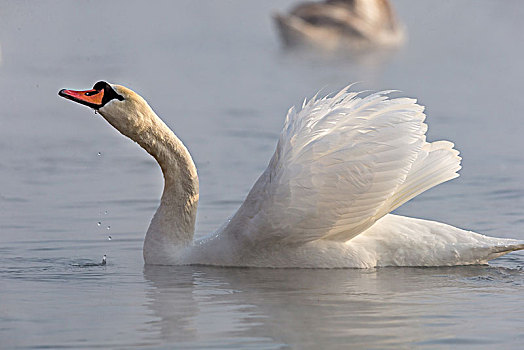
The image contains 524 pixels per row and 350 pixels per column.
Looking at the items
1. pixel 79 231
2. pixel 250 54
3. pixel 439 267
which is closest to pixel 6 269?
pixel 79 231

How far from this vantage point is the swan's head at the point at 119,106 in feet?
27.7

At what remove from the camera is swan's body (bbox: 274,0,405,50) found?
26.5m

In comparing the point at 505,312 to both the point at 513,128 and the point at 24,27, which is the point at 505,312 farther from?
the point at 24,27

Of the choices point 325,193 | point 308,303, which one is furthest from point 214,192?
point 308,303

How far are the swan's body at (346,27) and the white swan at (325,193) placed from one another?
701 inches

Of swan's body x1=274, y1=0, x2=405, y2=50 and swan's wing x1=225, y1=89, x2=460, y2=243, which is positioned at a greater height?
swan's body x1=274, y1=0, x2=405, y2=50

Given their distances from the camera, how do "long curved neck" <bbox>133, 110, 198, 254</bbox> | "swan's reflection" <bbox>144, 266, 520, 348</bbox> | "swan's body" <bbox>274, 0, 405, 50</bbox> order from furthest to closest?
"swan's body" <bbox>274, 0, 405, 50</bbox> < "long curved neck" <bbox>133, 110, 198, 254</bbox> < "swan's reflection" <bbox>144, 266, 520, 348</bbox>

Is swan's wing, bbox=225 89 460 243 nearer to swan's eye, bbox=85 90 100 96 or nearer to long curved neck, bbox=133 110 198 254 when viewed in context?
long curved neck, bbox=133 110 198 254

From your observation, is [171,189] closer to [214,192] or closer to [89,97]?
[89,97]

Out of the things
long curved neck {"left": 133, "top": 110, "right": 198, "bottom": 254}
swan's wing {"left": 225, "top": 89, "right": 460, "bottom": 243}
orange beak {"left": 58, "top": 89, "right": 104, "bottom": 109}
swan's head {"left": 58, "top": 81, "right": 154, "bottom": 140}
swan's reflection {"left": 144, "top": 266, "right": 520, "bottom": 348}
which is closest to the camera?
swan's reflection {"left": 144, "top": 266, "right": 520, "bottom": 348}

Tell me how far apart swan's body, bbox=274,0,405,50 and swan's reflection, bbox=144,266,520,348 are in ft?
60.1

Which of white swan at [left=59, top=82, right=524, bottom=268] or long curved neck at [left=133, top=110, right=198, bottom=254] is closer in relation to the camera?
white swan at [left=59, top=82, right=524, bottom=268]

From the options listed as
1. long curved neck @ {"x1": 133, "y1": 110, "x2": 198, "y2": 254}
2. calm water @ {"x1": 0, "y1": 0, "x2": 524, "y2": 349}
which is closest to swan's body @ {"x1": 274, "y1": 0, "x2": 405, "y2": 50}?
calm water @ {"x1": 0, "y1": 0, "x2": 524, "y2": 349}

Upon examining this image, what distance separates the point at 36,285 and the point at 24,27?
19686mm
